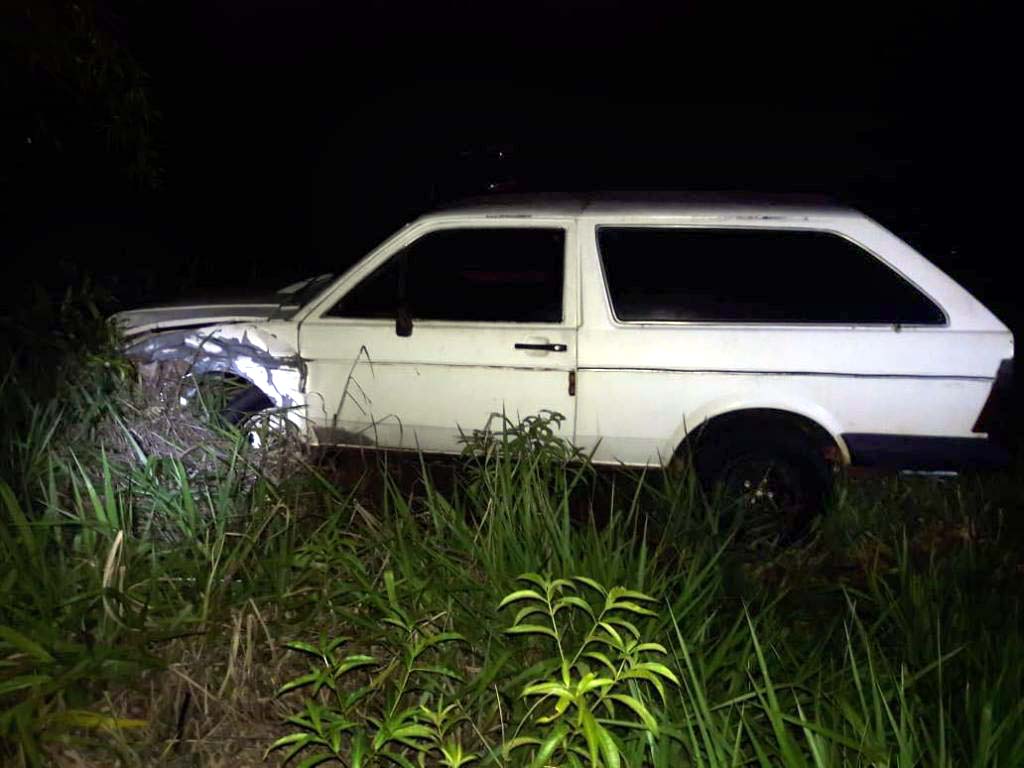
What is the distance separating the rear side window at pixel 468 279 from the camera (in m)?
4.76

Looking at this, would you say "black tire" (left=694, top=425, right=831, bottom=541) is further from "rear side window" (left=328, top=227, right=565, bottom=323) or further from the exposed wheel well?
"rear side window" (left=328, top=227, right=565, bottom=323)

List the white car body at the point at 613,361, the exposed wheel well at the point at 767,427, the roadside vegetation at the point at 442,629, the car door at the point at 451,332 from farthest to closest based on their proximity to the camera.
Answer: the car door at the point at 451,332 < the exposed wheel well at the point at 767,427 < the white car body at the point at 613,361 < the roadside vegetation at the point at 442,629

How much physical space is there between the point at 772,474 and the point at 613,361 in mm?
894

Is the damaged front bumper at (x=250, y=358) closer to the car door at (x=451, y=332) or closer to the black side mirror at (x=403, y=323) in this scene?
the car door at (x=451, y=332)

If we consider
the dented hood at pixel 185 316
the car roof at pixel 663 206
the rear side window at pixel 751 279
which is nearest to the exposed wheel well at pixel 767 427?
the rear side window at pixel 751 279

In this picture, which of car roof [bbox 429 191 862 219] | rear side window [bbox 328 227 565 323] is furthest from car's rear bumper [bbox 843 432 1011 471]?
rear side window [bbox 328 227 565 323]

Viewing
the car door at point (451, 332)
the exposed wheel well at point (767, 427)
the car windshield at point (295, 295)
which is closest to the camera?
the exposed wheel well at point (767, 427)

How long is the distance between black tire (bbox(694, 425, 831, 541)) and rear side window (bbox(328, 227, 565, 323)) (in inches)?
42.4

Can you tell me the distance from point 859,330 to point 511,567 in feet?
6.82

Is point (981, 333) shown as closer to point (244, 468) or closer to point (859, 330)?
point (859, 330)

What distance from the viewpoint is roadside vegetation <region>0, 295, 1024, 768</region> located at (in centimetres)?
267

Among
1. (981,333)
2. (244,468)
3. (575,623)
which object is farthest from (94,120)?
(981,333)

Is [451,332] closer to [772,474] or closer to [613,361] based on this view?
[613,361]

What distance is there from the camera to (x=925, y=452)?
4.52m
